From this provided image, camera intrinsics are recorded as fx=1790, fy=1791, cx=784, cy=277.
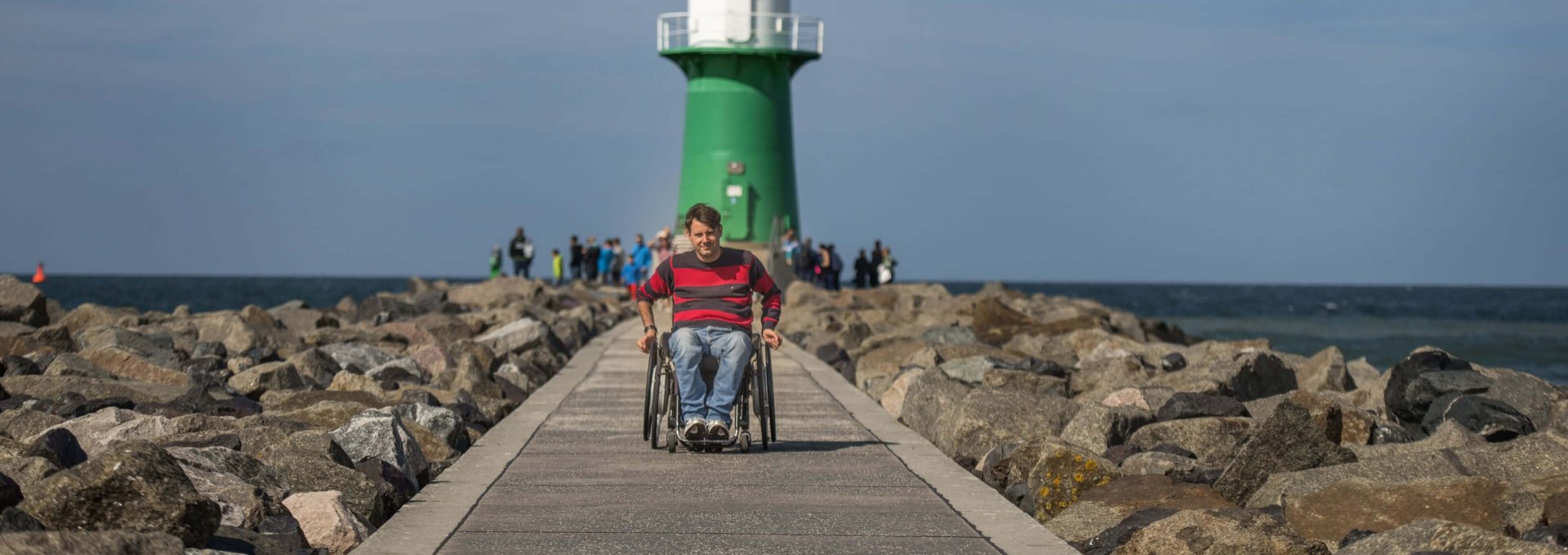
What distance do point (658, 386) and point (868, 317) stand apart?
13.6 m

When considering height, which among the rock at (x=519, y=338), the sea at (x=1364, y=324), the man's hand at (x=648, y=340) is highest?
the man's hand at (x=648, y=340)

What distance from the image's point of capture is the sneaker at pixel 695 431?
26.6 ft

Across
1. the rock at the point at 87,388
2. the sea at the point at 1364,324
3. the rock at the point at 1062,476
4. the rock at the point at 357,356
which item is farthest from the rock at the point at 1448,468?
the sea at the point at 1364,324

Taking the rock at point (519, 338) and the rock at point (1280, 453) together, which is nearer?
the rock at point (1280, 453)

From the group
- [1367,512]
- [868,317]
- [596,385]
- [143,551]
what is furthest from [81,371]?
[868,317]

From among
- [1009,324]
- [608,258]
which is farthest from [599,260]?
[1009,324]

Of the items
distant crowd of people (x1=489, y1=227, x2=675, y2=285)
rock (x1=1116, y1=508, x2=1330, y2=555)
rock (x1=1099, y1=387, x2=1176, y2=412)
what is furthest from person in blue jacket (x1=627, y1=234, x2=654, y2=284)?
rock (x1=1116, y1=508, x2=1330, y2=555)

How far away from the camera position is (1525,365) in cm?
2811

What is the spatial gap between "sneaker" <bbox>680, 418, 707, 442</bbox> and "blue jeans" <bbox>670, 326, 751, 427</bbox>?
6 cm

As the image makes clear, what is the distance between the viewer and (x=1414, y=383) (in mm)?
10586

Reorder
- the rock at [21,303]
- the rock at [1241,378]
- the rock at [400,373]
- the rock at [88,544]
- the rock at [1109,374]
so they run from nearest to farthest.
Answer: the rock at [88,544] → the rock at [1241,378] → the rock at [400,373] → the rock at [1109,374] → the rock at [21,303]

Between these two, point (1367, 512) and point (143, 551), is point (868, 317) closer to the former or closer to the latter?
point (1367, 512)

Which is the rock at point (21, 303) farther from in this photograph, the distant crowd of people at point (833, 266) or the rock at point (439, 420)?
the distant crowd of people at point (833, 266)

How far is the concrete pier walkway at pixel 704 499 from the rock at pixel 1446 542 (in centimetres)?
96
